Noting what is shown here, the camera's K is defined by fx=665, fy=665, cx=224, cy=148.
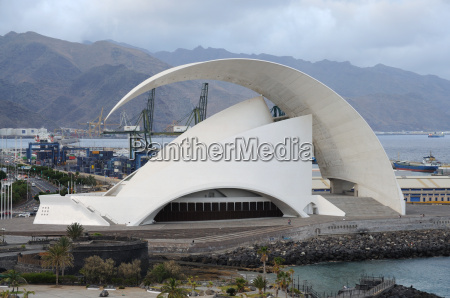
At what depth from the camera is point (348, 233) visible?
37.9 metres

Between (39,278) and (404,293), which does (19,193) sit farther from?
(404,293)

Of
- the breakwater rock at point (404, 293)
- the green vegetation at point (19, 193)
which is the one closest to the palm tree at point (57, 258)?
the breakwater rock at point (404, 293)

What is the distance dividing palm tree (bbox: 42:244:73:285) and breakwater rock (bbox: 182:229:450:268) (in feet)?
24.6

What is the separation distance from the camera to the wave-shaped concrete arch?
39.3 m

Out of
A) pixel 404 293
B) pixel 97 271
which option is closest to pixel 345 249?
pixel 404 293

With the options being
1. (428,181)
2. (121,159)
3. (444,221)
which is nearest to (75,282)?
(444,221)

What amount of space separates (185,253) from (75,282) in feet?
26.8

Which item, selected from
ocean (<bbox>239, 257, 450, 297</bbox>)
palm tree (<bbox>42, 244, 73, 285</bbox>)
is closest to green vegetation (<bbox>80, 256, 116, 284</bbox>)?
palm tree (<bbox>42, 244, 73, 285</bbox>)

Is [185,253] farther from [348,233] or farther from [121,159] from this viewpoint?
[121,159]

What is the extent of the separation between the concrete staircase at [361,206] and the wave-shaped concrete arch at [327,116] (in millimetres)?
546

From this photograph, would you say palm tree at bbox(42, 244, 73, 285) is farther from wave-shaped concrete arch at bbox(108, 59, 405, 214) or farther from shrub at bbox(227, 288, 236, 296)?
wave-shaped concrete arch at bbox(108, 59, 405, 214)

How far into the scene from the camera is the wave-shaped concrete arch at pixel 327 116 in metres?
39.3

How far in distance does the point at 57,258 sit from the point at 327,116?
73.2ft

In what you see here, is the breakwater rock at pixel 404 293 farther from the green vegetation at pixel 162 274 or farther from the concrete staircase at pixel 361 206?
the concrete staircase at pixel 361 206
